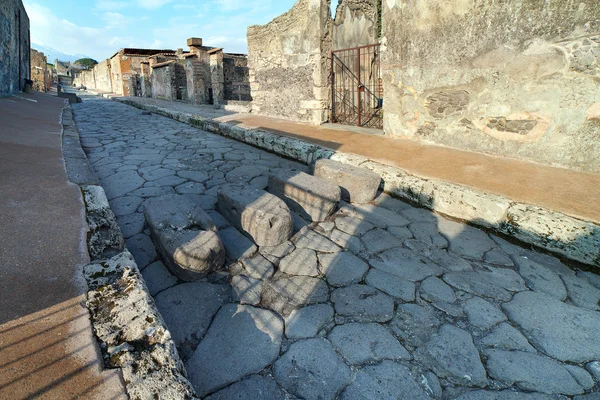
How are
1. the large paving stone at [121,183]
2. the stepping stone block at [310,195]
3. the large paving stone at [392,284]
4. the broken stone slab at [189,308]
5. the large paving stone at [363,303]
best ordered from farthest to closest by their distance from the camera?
1. the large paving stone at [121,183]
2. the stepping stone block at [310,195]
3. the large paving stone at [392,284]
4. the large paving stone at [363,303]
5. the broken stone slab at [189,308]

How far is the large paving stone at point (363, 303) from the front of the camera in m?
1.64

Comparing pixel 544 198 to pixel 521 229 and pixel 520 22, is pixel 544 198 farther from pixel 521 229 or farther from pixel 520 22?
pixel 520 22

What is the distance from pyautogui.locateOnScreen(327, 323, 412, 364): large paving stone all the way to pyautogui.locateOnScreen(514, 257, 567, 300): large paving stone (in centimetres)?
102

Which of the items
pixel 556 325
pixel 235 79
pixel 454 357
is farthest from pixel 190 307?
pixel 235 79

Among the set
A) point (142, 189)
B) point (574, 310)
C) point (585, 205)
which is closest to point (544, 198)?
point (585, 205)

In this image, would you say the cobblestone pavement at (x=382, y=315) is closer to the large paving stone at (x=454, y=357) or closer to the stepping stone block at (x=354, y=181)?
the large paving stone at (x=454, y=357)

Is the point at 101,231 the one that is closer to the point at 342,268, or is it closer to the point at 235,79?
the point at 342,268

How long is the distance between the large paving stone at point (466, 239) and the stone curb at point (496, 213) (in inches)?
3.8

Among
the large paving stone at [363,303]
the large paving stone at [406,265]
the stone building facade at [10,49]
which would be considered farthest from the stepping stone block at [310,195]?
the stone building facade at [10,49]

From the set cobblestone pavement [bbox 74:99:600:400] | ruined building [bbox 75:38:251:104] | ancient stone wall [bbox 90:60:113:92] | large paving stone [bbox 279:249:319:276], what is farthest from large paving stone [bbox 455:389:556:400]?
ancient stone wall [bbox 90:60:113:92]

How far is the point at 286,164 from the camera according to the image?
418 centimetres

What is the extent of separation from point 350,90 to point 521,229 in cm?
547

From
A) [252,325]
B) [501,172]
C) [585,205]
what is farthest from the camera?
[501,172]

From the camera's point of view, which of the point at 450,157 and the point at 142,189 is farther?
the point at 450,157
